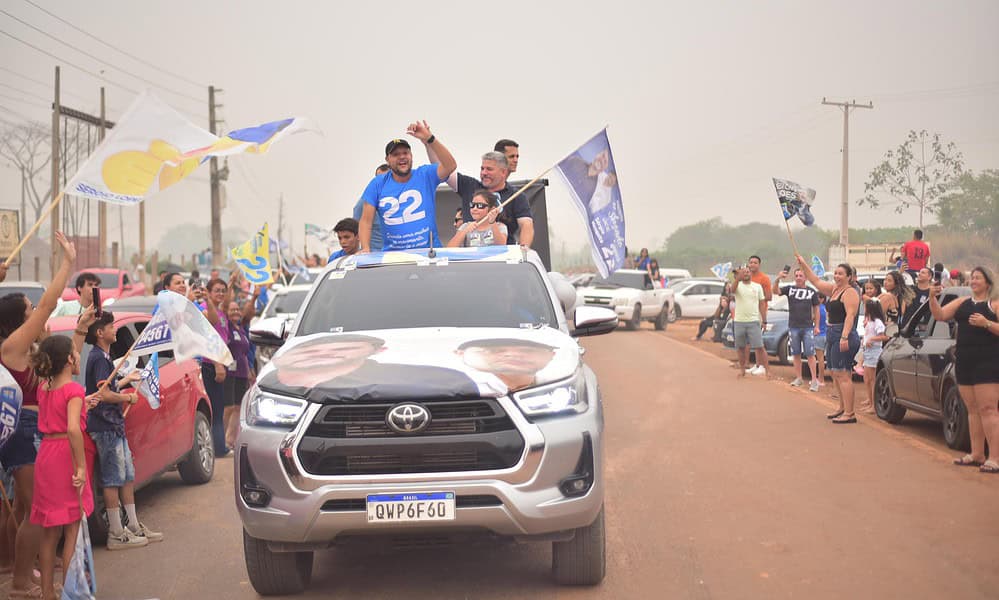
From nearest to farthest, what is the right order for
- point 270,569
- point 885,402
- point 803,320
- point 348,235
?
point 270,569, point 348,235, point 885,402, point 803,320

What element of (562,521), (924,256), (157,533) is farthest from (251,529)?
(924,256)

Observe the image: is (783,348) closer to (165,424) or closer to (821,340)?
(821,340)

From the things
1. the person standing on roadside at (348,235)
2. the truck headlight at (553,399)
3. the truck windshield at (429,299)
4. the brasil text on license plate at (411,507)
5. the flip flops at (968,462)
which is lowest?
the flip flops at (968,462)

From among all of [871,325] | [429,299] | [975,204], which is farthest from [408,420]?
[975,204]

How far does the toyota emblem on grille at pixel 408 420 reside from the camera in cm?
515

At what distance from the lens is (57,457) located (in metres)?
5.52

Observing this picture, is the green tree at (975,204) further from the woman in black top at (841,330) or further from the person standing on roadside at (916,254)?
the woman in black top at (841,330)

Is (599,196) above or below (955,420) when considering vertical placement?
above

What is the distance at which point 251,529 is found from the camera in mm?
5328

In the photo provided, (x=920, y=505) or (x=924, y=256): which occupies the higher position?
(x=924, y=256)

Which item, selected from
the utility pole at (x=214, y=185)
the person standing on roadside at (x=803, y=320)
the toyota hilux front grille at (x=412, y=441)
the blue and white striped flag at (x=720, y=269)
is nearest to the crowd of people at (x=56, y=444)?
the toyota hilux front grille at (x=412, y=441)

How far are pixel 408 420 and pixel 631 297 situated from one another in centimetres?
2883

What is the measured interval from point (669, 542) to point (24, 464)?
156 inches

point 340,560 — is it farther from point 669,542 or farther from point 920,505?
point 920,505
